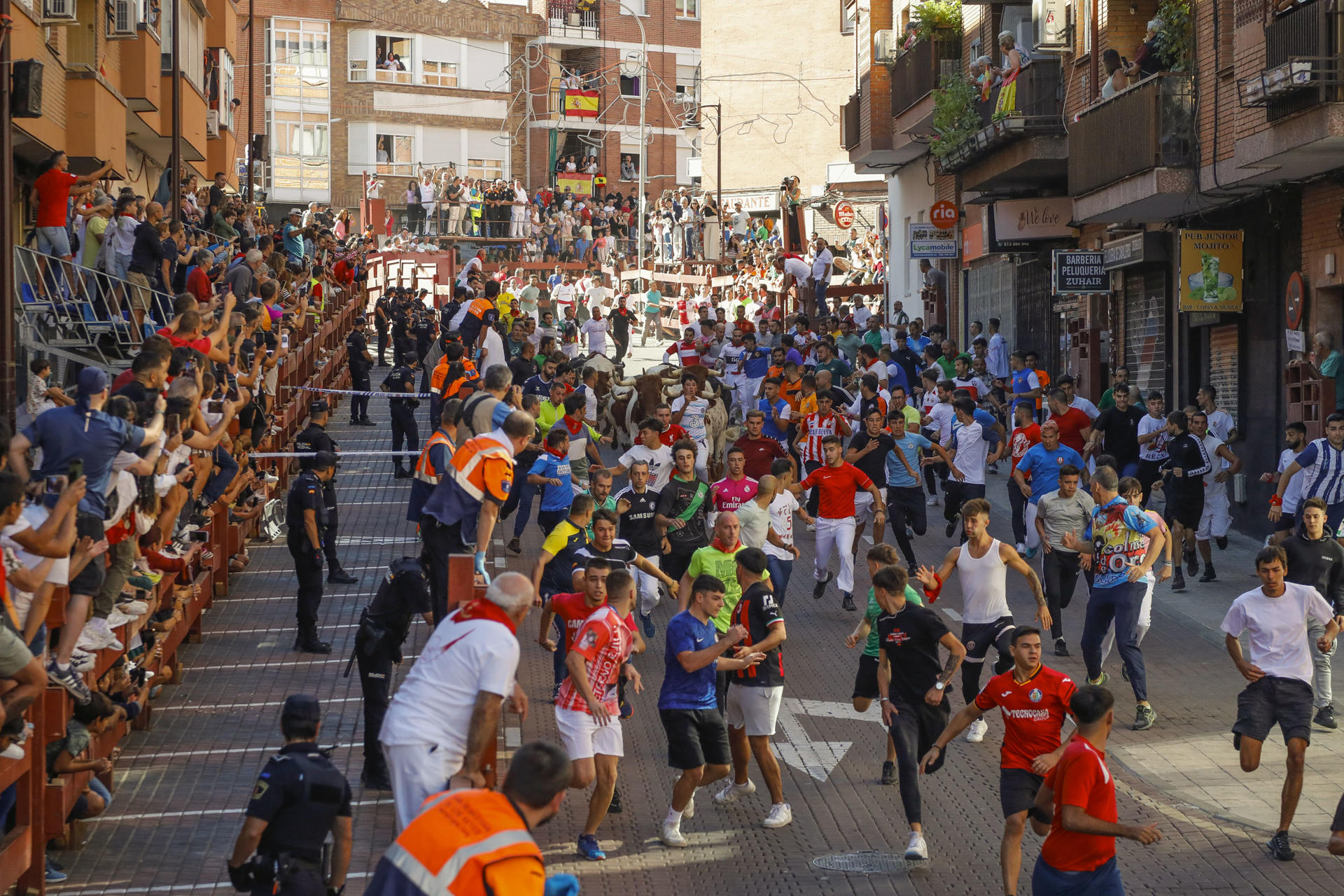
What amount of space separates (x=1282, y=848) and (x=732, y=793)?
3.40 m

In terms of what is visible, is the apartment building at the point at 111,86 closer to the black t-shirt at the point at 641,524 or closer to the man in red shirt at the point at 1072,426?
the black t-shirt at the point at 641,524

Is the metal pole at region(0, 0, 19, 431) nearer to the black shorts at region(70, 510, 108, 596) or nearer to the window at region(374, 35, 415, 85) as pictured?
the black shorts at region(70, 510, 108, 596)

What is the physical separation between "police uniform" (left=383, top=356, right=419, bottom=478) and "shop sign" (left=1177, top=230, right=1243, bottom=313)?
420 inches

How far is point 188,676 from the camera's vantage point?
13766 millimetres

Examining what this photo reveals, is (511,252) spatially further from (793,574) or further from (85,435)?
(85,435)

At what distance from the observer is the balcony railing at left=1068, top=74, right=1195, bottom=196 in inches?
810

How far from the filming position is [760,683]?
10.4 m

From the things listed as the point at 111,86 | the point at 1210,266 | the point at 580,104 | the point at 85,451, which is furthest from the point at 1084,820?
the point at 580,104

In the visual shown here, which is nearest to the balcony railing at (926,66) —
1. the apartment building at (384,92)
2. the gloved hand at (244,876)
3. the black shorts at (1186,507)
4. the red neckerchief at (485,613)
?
the black shorts at (1186,507)

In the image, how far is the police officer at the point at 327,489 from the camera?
601 inches

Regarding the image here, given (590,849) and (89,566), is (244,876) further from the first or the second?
(89,566)

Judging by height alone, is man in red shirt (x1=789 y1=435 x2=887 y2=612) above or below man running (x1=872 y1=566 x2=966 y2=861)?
above

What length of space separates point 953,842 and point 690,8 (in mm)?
70106

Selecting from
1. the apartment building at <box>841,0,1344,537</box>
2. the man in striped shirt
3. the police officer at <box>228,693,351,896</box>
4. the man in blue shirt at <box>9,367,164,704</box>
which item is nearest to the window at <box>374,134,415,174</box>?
the apartment building at <box>841,0,1344,537</box>
